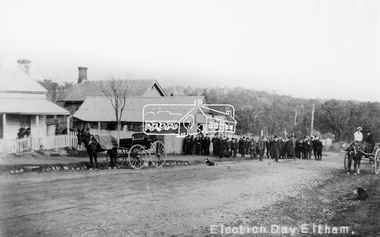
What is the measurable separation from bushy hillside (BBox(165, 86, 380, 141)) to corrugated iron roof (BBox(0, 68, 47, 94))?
9.19 meters

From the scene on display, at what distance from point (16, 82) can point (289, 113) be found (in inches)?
932

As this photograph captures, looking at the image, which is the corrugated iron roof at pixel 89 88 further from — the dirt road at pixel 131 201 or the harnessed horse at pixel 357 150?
the harnessed horse at pixel 357 150

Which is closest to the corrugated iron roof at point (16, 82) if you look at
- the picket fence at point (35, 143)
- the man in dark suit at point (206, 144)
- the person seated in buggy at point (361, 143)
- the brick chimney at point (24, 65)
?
the brick chimney at point (24, 65)

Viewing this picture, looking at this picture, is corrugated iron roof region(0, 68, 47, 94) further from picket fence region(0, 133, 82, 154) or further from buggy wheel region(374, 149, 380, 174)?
buggy wheel region(374, 149, 380, 174)

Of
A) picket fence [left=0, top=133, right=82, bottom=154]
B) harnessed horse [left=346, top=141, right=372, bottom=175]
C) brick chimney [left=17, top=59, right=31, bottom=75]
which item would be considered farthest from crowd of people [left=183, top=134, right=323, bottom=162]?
brick chimney [left=17, top=59, right=31, bottom=75]

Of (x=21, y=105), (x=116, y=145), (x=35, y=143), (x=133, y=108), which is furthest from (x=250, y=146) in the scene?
(x=21, y=105)

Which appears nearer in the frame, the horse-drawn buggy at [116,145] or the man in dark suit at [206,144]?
the horse-drawn buggy at [116,145]

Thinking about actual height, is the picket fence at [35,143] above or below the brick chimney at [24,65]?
below

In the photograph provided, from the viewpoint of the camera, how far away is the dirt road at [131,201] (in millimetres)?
6501

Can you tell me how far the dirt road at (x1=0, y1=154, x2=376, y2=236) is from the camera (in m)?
6.50

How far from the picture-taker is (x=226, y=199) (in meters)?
9.04

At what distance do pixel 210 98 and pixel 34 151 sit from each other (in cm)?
1068

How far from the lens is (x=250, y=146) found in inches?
910

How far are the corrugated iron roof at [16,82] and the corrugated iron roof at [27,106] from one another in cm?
59
